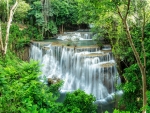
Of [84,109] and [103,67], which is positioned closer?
[84,109]

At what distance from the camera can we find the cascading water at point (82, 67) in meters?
15.9

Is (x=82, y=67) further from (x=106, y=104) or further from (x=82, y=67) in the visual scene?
(x=106, y=104)

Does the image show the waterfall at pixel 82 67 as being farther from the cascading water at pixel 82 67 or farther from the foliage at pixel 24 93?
the foliage at pixel 24 93

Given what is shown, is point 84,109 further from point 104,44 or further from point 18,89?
point 104,44

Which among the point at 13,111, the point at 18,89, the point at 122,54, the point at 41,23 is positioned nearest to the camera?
the point at 13,111

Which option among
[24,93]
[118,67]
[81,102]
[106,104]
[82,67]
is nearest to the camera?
[24,93]

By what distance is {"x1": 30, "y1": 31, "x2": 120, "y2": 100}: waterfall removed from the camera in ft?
52.2

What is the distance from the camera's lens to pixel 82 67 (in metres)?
16.9

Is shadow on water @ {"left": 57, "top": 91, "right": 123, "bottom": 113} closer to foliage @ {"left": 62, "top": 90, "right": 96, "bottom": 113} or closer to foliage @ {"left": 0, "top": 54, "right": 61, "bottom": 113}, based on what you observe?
foliage @ {"left": 62, "top": 90, "right": 96, "bottom": 113}

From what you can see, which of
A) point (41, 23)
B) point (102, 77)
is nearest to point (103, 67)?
point (102, 77)

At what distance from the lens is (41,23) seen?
84.5ft

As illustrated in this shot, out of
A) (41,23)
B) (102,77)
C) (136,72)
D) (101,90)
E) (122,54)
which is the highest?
(41,23)

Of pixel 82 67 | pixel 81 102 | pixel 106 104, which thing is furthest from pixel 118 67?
pixel 82 67

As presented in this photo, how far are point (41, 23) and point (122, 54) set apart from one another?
16782mm
